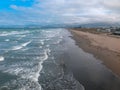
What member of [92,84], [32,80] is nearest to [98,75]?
[92,84]

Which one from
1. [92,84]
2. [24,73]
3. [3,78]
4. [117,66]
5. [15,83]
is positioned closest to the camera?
[92,84]

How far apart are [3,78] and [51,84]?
4159mm

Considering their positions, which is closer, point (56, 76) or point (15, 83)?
point (15, 83)

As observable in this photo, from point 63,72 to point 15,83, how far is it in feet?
14.5

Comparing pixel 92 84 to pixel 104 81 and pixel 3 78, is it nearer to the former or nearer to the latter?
pixel 104 81

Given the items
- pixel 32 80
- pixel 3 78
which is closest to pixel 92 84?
pixel 32 80

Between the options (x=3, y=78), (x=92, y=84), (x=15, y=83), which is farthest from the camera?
(x=3, y=78)

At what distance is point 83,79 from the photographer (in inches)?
531

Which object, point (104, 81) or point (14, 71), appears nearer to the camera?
point (104, 81)

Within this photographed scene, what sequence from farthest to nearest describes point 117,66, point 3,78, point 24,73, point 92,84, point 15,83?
point 117,66
point 24,73
point 3,78
point 15,83
point 92,84

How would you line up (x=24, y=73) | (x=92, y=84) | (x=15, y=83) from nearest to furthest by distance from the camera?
(x=92, y=84) < (x=15, y=83) < (x=24, y=73)

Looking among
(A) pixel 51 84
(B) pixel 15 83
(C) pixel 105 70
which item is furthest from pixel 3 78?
(C) pixel 105 70

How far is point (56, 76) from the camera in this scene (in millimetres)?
14727

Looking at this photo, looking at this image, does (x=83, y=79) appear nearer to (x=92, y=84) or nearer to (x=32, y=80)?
(x=92, y=84)
